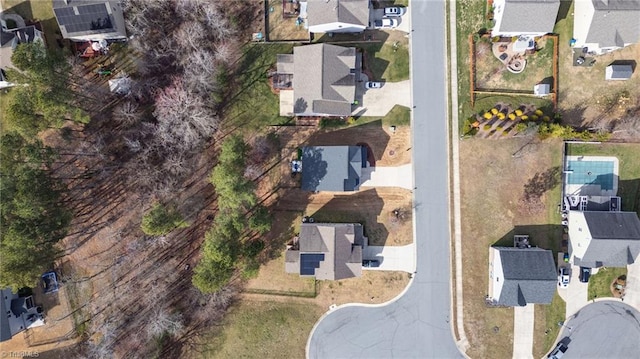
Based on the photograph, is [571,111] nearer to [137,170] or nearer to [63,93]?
[137,170]

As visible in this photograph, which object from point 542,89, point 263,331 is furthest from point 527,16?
point 263,331

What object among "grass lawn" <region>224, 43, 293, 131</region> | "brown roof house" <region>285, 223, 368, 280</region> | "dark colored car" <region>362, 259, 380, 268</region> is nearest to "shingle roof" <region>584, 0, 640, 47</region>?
"grass lawn" <region>224, 43, 293, 131</region>

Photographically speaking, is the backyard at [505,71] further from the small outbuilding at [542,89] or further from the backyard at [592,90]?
the backyard at [592,90]

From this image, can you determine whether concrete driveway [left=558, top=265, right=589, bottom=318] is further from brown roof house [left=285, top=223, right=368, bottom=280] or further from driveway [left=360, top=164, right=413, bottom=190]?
brown roof house [left=285, top=223, right=368, bottom=280]

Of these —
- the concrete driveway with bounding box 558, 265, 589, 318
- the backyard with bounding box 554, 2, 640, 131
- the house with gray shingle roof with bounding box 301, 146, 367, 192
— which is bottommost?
the concrete driveway with bounding box 558, 265, 589, 318

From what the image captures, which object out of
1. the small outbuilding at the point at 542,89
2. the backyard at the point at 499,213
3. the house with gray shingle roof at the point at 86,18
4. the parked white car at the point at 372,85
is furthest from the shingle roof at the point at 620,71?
the house with gray shingle roof at the point at 86,18

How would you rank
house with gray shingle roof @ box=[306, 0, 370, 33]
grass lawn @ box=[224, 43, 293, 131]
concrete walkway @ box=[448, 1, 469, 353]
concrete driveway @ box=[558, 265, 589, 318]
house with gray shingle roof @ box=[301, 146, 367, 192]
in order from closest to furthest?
house with gray shingle roof @ box=[306, 0, 370, 33], house with gray shingle roof @ box=[301, 146, 367, 192], concrete driveway @ box=[558, 265, 589, 318], concrete walkway @ box=[448, 1, 469, 353], grass lawn @ box=[224, 43, 293, 131]

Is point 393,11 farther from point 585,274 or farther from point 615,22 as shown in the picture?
point 585,274

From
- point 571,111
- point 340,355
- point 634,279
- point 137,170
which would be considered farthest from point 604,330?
point 137,170
